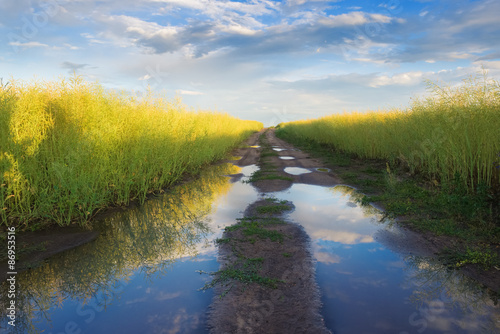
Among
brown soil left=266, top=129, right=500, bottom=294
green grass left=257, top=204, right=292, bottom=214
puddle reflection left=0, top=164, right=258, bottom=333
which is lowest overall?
puddle reflection left=0, top=164, right=258, bottom=333

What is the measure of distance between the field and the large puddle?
0.86 m

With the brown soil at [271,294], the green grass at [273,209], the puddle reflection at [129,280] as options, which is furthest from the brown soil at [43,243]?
the green grass at [273,209]

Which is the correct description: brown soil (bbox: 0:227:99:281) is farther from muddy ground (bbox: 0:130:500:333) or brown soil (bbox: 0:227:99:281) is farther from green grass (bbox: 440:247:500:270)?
green grass (bbox: 440:247:500:270)

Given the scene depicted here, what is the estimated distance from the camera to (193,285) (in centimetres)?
331

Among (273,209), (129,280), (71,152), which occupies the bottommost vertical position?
(129,280)

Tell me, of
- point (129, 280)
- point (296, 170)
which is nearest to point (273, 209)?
point (129, 280)

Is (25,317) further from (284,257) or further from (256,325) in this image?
(284,257)

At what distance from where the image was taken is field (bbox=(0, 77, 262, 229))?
4.74m

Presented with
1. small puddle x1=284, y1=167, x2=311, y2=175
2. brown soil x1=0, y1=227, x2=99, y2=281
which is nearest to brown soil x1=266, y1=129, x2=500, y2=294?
brown soil x1=0, y1=227, x2=99, y2=281

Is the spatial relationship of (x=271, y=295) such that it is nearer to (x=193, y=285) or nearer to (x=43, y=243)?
(x=193, y=285)

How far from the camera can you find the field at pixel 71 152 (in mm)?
4738

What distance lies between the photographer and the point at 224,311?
9.17 feet

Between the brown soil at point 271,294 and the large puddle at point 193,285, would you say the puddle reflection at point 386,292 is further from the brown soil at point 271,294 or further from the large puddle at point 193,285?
the brown soil at point 271,294

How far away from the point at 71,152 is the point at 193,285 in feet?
11.5
